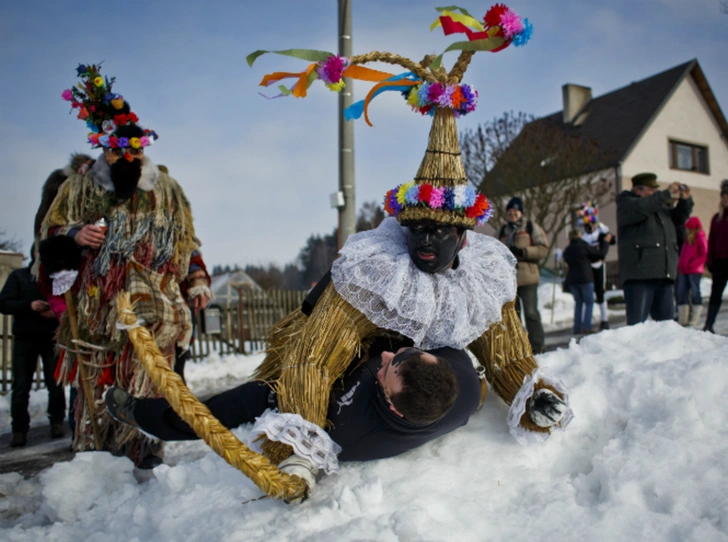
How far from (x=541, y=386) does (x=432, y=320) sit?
1.78 ft

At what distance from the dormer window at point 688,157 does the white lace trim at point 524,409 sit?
23.1m

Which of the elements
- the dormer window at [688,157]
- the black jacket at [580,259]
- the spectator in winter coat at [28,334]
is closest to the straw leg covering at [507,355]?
the spectator in winter coat at [28,334]

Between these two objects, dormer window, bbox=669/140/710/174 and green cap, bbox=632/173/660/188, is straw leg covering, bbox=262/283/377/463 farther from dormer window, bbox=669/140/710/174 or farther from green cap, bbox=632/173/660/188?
dormer window, bbox=669/140/710/174

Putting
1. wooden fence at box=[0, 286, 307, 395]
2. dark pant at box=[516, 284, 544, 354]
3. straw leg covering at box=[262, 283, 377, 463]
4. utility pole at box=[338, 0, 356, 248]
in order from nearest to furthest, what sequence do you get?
1. straw leg covering at box=[262, 283, 377, 463]
2. dark pant at box=[516, 284, 544, 354]
3. utility pole at box=[338, 0, 356, 248]
4. wooden fence at box=[0, 286, 307, 395]

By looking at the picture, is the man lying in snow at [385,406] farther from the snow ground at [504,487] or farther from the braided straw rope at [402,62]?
the braided straw rope at [402,62]

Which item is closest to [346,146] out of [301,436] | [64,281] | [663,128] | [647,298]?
[647,298]

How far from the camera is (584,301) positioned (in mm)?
8445

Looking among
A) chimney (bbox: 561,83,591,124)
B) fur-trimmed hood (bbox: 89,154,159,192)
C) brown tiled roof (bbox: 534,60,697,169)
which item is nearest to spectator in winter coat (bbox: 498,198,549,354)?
fur-trimmed hood (bbox: 89,154,159,192)

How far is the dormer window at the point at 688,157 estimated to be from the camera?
22578 mm

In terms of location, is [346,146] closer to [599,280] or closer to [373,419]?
[599,280]

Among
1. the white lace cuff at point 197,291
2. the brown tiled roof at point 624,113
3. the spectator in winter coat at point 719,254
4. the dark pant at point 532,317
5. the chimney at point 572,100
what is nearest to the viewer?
the white lace cuff at point 197,291

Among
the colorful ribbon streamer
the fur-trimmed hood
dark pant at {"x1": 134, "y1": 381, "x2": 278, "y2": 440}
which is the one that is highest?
the colorful ribbon streamer

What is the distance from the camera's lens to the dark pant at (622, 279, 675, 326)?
500 cm

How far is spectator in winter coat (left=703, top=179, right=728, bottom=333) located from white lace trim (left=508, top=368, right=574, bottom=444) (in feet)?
15.2
